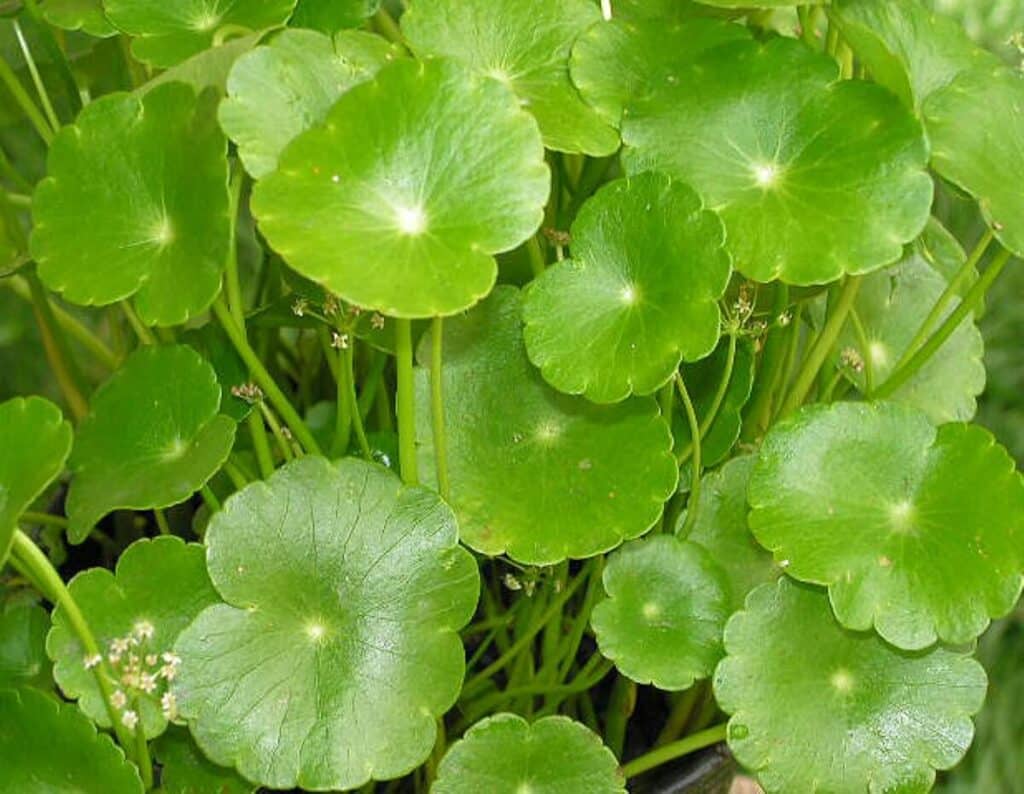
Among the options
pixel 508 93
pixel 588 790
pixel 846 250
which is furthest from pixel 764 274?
pixel 588 790

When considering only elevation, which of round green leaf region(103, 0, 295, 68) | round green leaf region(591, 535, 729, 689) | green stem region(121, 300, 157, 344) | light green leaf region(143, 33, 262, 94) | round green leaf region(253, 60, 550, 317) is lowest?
round green leaf region(591, 535, 729, 689)

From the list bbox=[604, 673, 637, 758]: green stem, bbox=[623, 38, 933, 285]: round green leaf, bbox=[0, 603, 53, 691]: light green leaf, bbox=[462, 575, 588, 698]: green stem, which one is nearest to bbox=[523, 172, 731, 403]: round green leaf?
bbox=[623, 38, 933, 285]: round green leaf

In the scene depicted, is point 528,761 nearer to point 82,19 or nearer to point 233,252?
point 233,252

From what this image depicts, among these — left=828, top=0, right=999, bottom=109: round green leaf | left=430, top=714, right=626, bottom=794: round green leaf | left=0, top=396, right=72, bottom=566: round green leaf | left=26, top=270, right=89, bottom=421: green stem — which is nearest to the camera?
left=0, top=396, right=72, bottom=566: round green leaf

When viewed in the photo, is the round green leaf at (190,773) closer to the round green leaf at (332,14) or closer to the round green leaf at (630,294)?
the round green leaf at (630,294)

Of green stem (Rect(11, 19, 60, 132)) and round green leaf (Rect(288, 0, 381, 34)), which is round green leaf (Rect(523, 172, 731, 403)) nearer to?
round green leaf (Rect(288, 0, 381, 34))

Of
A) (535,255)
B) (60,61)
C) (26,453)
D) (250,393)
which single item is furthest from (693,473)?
(60,61)

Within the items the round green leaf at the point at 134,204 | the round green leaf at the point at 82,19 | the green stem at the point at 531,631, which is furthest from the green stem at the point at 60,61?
the green stem at the point at 531,631
